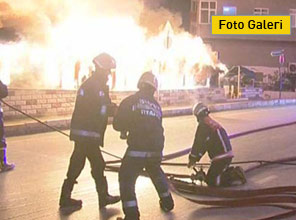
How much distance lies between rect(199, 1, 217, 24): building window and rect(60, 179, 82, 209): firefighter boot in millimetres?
36044

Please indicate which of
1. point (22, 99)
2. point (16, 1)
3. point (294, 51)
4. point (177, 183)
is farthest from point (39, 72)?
point (294, 51)

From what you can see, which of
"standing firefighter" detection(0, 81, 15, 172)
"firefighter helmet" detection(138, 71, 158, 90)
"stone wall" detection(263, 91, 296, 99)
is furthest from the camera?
"stone wall" detection(263, 91, 296, 99)

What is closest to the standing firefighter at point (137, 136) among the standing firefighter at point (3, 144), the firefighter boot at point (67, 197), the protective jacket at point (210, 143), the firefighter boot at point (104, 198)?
the firefighter boot at point (104, 198)

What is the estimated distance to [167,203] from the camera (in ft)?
19.3

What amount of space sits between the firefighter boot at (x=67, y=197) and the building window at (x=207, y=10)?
36.0 m

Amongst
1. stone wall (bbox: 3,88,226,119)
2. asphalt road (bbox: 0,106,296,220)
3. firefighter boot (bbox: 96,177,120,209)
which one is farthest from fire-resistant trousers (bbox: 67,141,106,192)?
stone wall (bbox: 3,88,226,119)

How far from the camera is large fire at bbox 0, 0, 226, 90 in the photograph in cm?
1797

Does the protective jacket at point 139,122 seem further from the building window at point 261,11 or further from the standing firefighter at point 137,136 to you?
the building window at point 261,11

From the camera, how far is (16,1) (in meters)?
16.8

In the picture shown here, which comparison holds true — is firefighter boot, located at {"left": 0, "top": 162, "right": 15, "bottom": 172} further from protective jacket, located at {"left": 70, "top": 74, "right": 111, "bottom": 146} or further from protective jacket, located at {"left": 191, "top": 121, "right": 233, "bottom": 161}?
protective jacket, located at {"left": 191, "top": 121, "right": 233, "bottom": 161}

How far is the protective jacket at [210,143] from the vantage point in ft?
23.0

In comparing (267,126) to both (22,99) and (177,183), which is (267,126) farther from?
(177,183)

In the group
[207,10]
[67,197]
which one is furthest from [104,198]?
[207,10]

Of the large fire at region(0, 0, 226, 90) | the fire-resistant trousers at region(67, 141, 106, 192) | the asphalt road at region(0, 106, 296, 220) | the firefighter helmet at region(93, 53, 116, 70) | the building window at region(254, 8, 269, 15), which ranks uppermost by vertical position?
the building window at region(254, 8, 269, 15)
